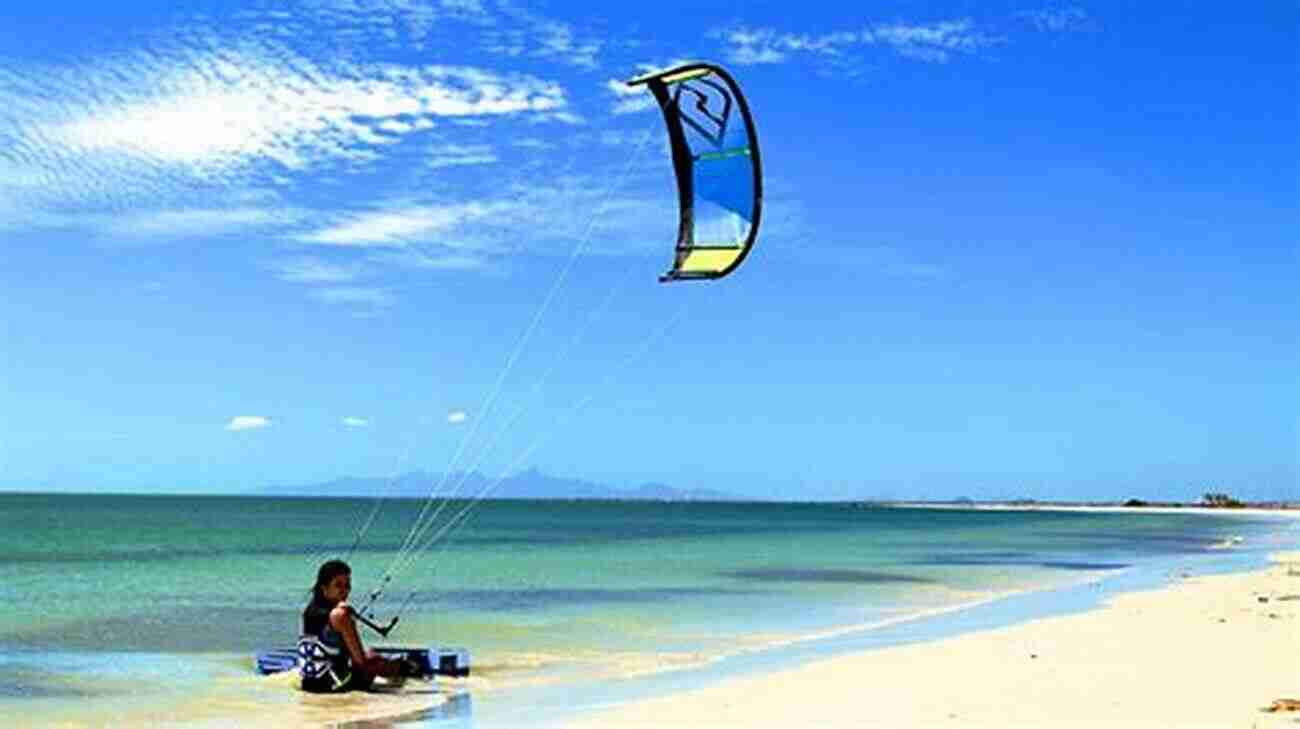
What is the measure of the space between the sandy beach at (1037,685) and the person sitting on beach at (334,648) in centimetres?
177

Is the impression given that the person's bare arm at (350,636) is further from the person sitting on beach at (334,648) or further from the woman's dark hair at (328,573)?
the woman's dark hair at (328,573)

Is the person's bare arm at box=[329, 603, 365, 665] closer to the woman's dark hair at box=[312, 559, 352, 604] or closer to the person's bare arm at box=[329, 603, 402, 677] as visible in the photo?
the person's bare arm at box=[329, 603, 402, 677]

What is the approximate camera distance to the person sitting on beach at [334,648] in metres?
9.80

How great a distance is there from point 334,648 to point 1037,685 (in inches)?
177

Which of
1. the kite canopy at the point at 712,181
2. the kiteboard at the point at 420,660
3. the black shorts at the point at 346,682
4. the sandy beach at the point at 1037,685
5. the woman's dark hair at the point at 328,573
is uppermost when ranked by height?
the kite canopy at the point at 712,181

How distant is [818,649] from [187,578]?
48.9 feet

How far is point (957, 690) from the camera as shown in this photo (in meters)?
9.47

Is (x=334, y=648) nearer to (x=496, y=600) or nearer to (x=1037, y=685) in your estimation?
(x=1037, y=685)

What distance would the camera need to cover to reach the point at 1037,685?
9633mm

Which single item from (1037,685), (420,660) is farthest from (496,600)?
(1037,685)

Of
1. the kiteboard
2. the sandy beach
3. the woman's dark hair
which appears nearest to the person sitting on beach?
the woman's dark hair

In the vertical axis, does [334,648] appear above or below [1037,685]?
above

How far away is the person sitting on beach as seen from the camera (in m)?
9.80

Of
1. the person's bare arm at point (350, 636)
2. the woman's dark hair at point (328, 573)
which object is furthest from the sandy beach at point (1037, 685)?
the woman's dark hair at point (328, 573)
